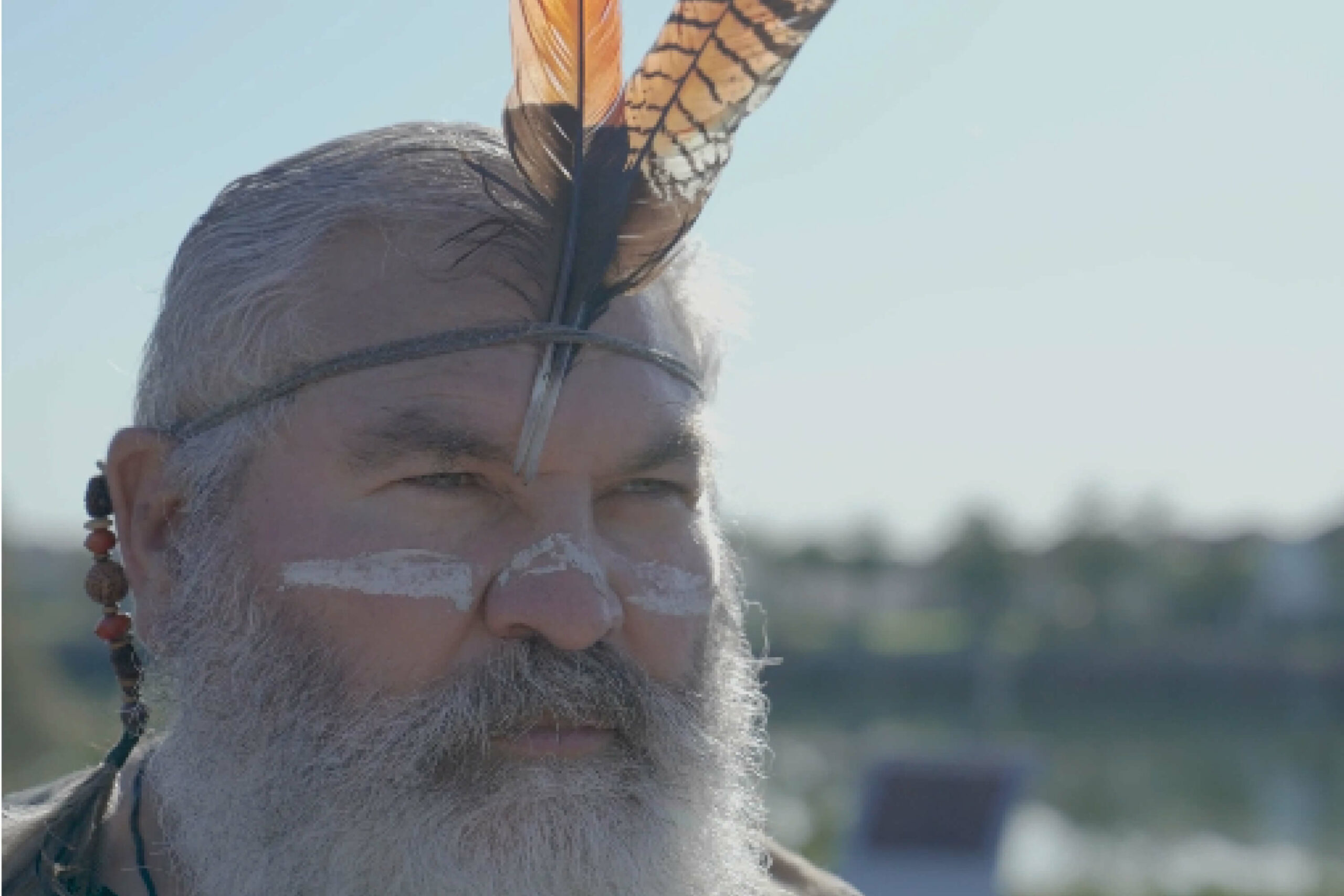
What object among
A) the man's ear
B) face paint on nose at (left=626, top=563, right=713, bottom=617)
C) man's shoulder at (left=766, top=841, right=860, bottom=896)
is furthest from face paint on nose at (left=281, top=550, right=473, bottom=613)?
Result: man's shoulder at (left=766, top=841, right=860, bottom=896)

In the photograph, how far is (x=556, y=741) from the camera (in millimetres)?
1855

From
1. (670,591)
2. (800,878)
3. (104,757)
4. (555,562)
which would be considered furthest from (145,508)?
(800,878)

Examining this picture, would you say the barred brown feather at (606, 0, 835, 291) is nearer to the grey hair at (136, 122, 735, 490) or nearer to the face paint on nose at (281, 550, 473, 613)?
the grey hair at (136, 122, 735, 490)

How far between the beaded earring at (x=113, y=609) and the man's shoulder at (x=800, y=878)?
1.06m

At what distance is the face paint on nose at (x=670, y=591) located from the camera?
6.48 ft

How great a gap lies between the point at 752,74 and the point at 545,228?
0.35 m

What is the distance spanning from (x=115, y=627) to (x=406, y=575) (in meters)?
0.64

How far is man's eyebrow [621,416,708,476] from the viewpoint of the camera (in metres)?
1.97

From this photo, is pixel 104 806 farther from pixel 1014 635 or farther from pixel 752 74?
pixel 1014 635

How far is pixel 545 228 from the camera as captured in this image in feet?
6.48

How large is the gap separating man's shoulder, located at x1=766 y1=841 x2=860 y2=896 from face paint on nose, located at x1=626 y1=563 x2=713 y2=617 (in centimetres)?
68

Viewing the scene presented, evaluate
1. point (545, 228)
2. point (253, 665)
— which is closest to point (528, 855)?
point (253, 665)

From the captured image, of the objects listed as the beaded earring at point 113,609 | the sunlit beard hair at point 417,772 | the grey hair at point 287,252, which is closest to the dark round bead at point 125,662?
the beaded earring at point 113,609

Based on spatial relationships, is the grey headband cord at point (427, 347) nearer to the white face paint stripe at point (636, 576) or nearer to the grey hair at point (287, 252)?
the grey hair at point (287, 252)
